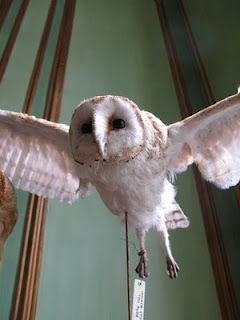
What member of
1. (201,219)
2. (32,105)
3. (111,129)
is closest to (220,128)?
(111,129)

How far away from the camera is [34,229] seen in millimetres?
1508

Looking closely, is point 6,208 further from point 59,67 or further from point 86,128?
point 59,67

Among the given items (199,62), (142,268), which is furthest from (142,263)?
(199,62)

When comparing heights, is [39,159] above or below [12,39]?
below

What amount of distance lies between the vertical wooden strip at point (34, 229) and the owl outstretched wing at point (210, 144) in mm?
717

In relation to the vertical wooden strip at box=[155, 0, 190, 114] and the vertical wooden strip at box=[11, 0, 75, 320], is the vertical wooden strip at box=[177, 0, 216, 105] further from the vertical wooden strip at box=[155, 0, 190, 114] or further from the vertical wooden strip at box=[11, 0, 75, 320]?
the vertical wooden strip at box=[11, 0, 75, 320]

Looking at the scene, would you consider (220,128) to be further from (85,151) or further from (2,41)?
(2,41)

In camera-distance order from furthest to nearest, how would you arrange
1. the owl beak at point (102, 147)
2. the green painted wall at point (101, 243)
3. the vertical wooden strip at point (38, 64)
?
the vertical wooden strip at point (38, 64) → the green painted wall at point (101, 243) → the owl beak at point (102, 147)

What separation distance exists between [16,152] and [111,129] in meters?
0.38

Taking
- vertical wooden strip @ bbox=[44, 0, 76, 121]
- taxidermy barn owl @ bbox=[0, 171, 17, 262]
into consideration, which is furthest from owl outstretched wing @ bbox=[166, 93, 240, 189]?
vertical wooden strip @ bbox=[44, 0, 76, 121]

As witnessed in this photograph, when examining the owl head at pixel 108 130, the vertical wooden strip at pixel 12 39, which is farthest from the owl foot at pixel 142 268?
the vertical wooden strip at pixel 12 39

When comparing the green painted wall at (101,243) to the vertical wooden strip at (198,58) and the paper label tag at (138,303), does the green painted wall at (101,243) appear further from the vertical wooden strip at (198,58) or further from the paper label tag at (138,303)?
the paper label tag at (138,303)

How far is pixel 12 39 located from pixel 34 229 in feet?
3.54

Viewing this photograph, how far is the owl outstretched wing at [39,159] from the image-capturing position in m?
1.05
